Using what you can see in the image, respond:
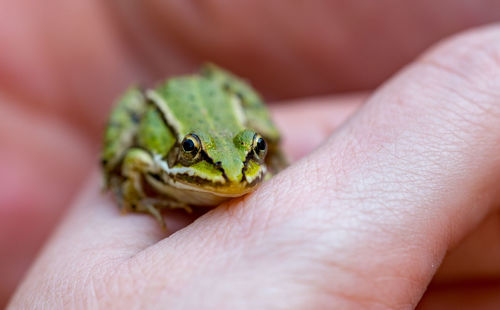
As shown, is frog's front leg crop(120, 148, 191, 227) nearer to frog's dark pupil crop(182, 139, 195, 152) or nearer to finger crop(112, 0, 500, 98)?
frog's dark pupil crop(182, 139, 195, 152)

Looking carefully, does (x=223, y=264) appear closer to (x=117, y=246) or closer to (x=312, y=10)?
(x=117, y=246)

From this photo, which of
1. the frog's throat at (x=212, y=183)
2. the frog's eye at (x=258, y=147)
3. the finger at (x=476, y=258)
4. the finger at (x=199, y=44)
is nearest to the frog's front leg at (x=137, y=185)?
the frog's throat at (x=212, y=183)

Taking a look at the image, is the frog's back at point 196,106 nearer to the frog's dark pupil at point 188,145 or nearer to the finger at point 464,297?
the frog's dark pupil at point 188,145

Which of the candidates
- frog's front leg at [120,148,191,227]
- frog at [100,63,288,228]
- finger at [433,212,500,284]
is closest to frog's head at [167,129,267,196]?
frog at [100,63,288,228]

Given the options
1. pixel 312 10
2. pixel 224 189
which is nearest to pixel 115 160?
pixel 224 189

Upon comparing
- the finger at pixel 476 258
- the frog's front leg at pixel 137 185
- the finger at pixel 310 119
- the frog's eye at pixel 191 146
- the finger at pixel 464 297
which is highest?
the frog's eye at pixel 191 146

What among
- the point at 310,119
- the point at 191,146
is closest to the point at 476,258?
the point at 310,119
